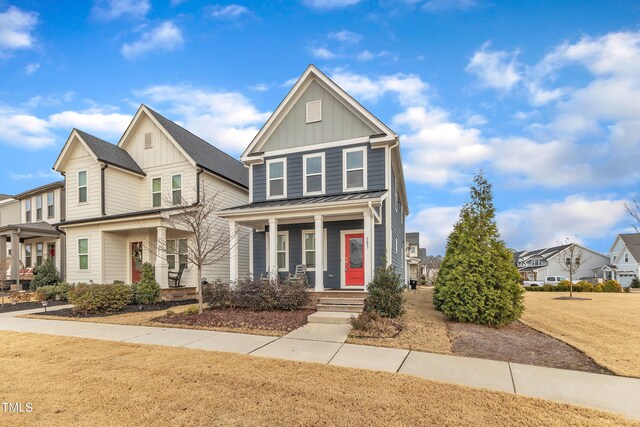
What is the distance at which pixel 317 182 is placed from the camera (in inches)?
551

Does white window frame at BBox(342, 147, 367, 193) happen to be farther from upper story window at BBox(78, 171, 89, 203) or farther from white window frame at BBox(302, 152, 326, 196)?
upper story window at BBox(78, 171, 89, 203)

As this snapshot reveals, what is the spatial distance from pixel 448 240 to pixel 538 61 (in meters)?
7.49

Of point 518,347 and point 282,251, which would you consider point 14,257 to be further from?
point 518,347

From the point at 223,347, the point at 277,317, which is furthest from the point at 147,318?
the point at 223,347

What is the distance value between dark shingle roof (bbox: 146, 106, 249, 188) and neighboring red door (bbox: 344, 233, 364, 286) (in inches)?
339

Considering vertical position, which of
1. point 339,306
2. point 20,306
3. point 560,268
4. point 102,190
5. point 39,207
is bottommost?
point 560,268

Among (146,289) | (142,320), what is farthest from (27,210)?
(142,320)

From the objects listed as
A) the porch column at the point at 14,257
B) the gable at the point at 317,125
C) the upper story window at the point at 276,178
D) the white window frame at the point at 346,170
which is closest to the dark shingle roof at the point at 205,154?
the upper story window at the point at 276,178

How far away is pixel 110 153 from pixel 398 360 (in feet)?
58.3

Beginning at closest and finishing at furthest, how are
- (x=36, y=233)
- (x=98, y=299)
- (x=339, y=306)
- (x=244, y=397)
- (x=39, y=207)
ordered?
(x=244, y=397)
(x=339, y=306)
(x=98, y=299)
(x=36, y=233)
(x=39, y=207)

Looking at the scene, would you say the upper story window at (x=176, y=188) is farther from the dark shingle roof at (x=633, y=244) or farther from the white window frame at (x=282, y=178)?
the dark shingle roof at (x=633, y=244)

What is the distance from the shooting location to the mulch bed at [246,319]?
8750 mm

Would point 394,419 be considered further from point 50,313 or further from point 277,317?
point 50,313

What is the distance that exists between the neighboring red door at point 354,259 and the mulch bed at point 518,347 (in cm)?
462
